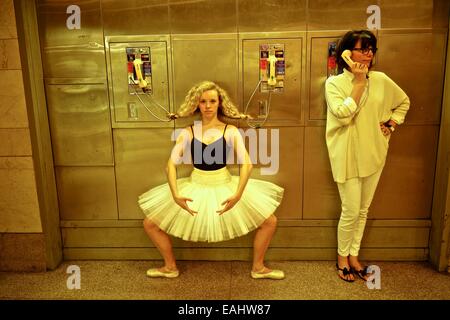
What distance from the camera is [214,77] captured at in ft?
10.5

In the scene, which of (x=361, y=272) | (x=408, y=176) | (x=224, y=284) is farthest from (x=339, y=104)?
(x=224, y=284)

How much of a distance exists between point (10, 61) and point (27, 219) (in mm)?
1277

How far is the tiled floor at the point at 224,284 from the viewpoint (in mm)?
3018

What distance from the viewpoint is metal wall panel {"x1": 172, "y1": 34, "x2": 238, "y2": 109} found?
10.3 feet

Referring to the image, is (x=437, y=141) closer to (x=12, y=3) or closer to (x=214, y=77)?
(x=214, y=77)

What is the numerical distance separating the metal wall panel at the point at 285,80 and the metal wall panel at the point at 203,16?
19cm

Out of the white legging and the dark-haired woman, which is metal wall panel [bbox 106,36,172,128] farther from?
the white legging

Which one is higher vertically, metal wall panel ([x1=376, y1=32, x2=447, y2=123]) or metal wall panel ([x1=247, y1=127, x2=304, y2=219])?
metal wall panel ([x1=376, y1=32, x2=447, y2=123])

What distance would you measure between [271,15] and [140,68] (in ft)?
3.63

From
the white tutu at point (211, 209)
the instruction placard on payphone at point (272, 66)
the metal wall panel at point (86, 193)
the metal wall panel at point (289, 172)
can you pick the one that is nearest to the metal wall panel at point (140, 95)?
the metal wall panel at point (86, 193)

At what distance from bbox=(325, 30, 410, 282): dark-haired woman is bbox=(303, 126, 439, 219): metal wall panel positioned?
0.23 metres

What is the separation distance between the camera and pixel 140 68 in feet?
10.4

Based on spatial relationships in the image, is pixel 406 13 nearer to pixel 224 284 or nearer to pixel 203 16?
pixel 203 16

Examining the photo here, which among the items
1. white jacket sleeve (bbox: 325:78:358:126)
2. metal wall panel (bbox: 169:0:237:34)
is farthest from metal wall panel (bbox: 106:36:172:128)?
white jacket sleeve (bbox: 325:78:358:126)
